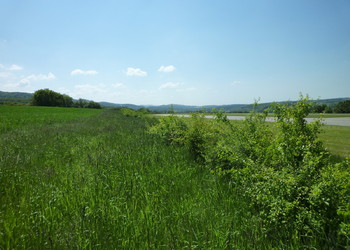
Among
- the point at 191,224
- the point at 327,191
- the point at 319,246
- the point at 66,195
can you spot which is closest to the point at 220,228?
the point at 191,224

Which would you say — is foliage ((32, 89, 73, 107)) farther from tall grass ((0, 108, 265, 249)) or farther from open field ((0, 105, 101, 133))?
tall grass ((0, 108, 265, 249))

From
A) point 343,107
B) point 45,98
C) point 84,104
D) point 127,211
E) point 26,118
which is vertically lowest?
point 127,211

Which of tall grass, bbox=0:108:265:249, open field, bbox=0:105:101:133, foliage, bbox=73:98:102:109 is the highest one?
foliage, bbox=73:98:102:109

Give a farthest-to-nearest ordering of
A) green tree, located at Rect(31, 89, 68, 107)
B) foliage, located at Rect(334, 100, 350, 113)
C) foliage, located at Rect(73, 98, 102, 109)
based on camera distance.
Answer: foliage, located at Rect(73, 98, 102, 109), green tree, located at Rect(31, 89, 68, 107), foliage, located at Rect(334, 100, 350, 113)

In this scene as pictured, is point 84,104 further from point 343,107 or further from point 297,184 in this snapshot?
point 297,184

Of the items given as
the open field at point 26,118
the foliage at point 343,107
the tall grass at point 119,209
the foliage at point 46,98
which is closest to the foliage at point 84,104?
the foliage at point 46,98

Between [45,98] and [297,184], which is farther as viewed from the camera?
[45,98]

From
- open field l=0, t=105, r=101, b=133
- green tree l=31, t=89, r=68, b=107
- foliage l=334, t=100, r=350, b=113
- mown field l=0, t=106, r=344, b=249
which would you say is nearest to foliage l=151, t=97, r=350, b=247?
mown field l=0, t=106, r=344, b=249

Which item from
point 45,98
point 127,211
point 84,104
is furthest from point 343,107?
point 84,104

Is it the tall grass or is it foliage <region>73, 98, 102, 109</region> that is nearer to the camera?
the tall grass

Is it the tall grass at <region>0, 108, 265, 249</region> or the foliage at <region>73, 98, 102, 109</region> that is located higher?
the foliage at <region>73, 98, 102, 109</region>

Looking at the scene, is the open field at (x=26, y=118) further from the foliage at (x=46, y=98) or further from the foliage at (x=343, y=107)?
the foliage at (x=46, y=98)

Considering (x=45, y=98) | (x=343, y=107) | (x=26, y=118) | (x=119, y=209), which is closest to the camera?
(x=119, y=209)

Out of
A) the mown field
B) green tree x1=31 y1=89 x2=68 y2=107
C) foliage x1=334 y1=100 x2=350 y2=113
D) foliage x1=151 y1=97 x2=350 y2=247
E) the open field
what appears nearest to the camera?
foliage x1=151 y1=97 x2=350 y2=247
